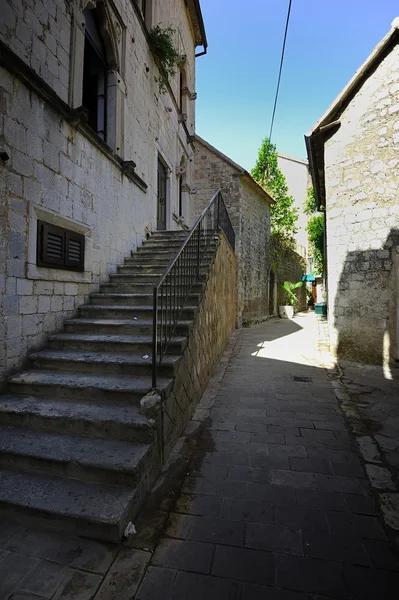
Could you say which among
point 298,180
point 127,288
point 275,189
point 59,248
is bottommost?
point 127,288

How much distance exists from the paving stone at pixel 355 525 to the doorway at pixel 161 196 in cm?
749

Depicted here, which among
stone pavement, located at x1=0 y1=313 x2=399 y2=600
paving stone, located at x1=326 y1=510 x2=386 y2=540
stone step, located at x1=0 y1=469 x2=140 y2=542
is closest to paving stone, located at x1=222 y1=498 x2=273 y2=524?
stone pavement, located at x1=0 y1=313 x2=399 y2=600

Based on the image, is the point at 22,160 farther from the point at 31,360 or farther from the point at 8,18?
the point at 31,360

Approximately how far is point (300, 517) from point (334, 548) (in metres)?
0.28

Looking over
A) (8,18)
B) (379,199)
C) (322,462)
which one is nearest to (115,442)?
(322,462)

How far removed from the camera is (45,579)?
5.38 feet

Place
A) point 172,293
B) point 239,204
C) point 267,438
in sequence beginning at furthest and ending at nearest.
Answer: point 239,204 < point 172,293 < point 267,438

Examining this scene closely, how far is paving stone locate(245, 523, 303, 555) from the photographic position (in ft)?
6.05

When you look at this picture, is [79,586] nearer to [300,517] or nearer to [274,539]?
[274,539]

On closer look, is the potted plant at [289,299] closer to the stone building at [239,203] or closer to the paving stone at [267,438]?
the stone building at [239,203]

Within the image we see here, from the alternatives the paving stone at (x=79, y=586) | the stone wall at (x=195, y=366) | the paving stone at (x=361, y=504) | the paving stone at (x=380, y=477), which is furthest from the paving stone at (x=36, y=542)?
the paving stone at (x=380, y=477)

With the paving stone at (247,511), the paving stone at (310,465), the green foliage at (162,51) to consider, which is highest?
the green foliage at (162,51)

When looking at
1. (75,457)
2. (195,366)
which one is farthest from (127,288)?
(75,457)

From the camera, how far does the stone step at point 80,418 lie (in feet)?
8.11
